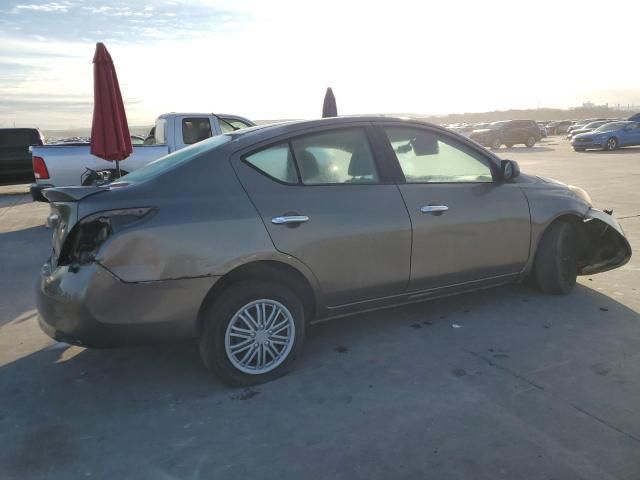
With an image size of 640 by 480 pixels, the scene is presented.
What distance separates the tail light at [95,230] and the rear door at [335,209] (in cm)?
72

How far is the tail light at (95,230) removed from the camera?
9.75ft

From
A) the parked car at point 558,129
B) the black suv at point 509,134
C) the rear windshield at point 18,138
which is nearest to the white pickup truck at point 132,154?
the rear windshield at point 18,138

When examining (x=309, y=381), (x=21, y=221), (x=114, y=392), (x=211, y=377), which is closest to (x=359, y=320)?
(x=309, y=381)

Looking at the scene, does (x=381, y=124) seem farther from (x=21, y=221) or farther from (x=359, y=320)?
(x=21, y=221)

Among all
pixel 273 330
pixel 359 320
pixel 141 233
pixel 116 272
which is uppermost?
pixel 141 233

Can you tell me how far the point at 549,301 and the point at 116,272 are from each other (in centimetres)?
366

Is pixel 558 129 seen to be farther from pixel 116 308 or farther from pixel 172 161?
pixel 116 308

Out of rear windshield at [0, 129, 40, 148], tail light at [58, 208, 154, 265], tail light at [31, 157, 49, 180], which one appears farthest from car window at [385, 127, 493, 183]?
rear windshield at [0, 129, 40, 148]

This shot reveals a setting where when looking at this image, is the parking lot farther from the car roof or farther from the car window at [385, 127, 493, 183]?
the car roof

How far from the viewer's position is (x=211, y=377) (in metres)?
3.47

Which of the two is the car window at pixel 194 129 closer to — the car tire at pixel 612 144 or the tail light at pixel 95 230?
the tail light at pixel 95 230

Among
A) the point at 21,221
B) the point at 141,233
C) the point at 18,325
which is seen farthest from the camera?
the point at 21,221

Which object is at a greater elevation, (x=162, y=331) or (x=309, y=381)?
(x=162, y=331)

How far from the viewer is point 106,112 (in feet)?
24.6
